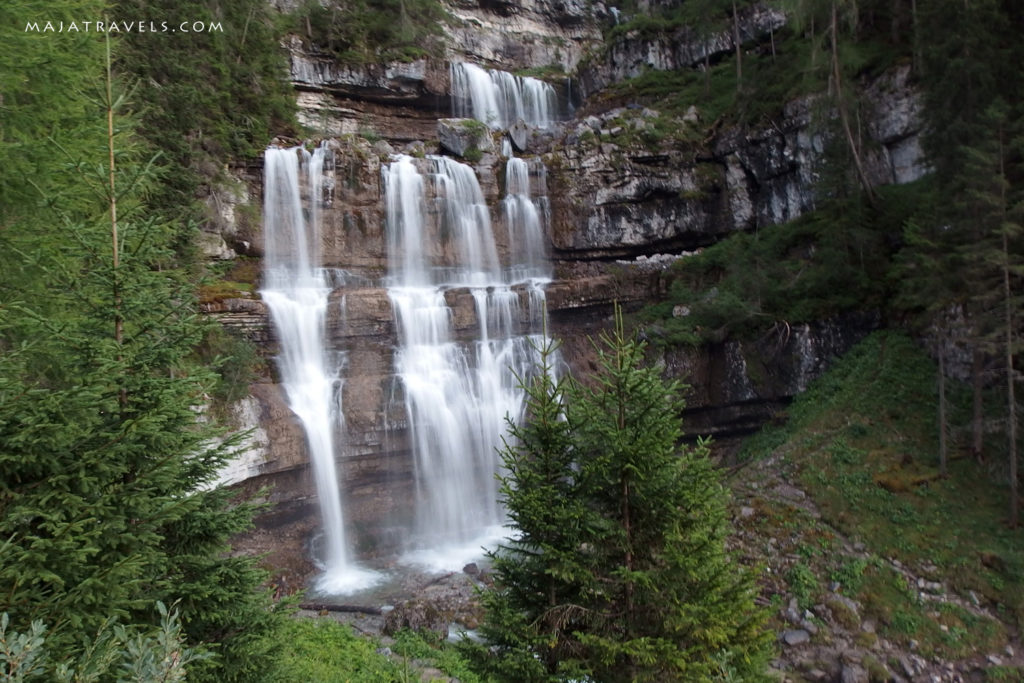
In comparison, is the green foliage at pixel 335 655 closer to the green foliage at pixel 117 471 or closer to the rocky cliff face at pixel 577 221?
the green foliage at pixel 117 471

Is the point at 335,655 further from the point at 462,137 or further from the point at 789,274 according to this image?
the point at 462,137

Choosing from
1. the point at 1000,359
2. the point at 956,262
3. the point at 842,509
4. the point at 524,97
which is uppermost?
the point at 524,97

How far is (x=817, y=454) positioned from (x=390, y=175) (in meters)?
18.1

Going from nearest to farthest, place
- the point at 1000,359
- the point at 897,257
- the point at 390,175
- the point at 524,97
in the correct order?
the point at 1000,359
the point at 897,257
the point at 390,175
the point at 524,97

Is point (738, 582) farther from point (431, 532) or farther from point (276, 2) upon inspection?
point (276, 2)

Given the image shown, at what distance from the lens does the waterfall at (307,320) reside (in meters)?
17.4

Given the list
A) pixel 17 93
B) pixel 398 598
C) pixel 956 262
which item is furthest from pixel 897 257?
pixel 17 93

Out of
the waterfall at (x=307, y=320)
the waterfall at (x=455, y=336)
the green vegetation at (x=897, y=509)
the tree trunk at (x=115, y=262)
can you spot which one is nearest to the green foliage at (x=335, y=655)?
the waterfall at (x=307, y=320)

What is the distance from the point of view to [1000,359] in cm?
1322

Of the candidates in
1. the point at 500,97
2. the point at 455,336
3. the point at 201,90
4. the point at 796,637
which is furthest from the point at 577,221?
the point at 796,637

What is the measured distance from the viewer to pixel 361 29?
3006cm

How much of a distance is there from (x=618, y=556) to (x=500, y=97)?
1277 inches

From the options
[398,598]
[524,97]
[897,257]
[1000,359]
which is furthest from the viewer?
[524,97]

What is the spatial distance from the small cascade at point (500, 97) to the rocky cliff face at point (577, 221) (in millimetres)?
1029
